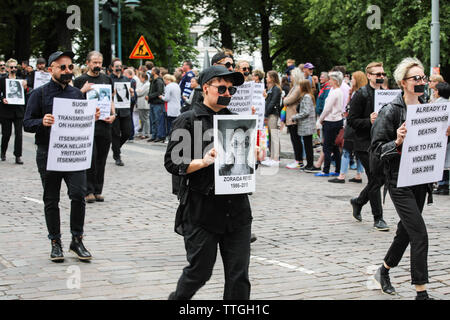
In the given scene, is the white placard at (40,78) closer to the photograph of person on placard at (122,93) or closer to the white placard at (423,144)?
the photograph of person on placard at (122,93)

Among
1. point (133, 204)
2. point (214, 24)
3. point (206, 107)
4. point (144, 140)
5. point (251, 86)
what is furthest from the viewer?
point (214, 24)

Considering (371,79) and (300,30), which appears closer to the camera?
(371,79)

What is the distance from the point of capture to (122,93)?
45.8 feet

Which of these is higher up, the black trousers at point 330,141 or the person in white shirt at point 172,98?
the person in white shirt at point 172,98

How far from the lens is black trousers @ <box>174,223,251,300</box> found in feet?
14.6

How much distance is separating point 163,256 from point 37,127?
1.79 meters

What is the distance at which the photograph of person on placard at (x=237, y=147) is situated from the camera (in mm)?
4492

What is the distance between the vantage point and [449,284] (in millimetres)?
6238

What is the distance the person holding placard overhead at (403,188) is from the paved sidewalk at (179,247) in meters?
0.34

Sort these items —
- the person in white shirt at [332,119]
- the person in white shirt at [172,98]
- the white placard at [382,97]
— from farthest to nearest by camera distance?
1. the person in white shirt at [172,98]
2. the person in white shirt at [332,119]
3. the white placard at [382,97]

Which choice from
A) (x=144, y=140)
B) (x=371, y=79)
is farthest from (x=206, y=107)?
(x=144, y=140)

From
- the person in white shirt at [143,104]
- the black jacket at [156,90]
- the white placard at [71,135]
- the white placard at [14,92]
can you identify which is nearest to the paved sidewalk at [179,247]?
the white placard at [71,135]
